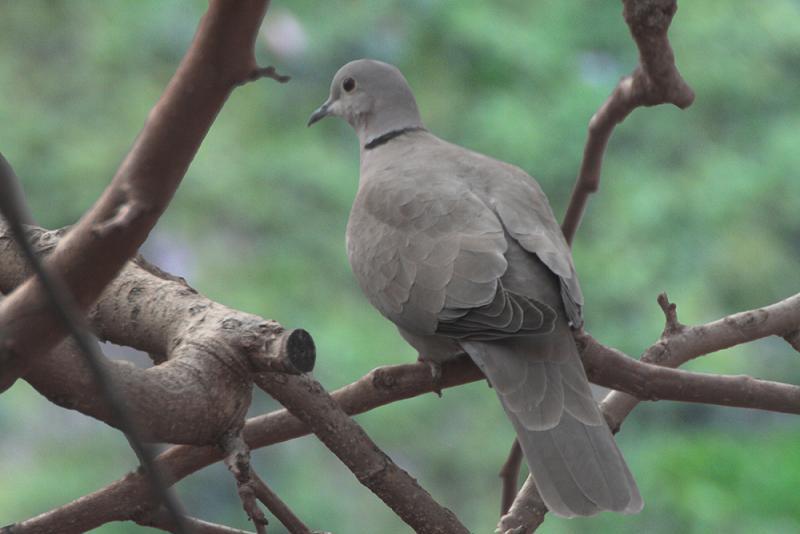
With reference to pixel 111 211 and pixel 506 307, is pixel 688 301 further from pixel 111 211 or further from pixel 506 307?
pixel 111 211

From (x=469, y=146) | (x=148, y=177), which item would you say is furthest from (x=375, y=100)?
(x=469, y=146)

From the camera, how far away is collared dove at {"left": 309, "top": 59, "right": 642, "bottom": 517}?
114cm

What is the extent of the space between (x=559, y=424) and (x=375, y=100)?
70cm

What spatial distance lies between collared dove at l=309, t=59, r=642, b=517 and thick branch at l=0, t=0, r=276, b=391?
0.61m

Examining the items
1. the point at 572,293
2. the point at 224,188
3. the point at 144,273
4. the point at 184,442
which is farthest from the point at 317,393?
the point at 224,188

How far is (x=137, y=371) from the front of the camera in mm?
868

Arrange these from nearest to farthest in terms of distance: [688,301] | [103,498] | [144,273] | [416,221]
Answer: [103,498], [144,273], [416,221], [688,301]

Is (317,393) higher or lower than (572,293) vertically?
lower

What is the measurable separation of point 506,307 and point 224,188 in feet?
5.61

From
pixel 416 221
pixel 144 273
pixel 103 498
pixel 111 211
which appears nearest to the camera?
pixel 111 211

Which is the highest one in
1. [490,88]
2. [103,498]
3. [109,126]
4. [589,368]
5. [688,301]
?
[490,88]

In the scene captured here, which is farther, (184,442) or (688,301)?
(688,301)

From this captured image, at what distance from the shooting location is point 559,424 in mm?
1167

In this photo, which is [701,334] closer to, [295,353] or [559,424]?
[559,424]
